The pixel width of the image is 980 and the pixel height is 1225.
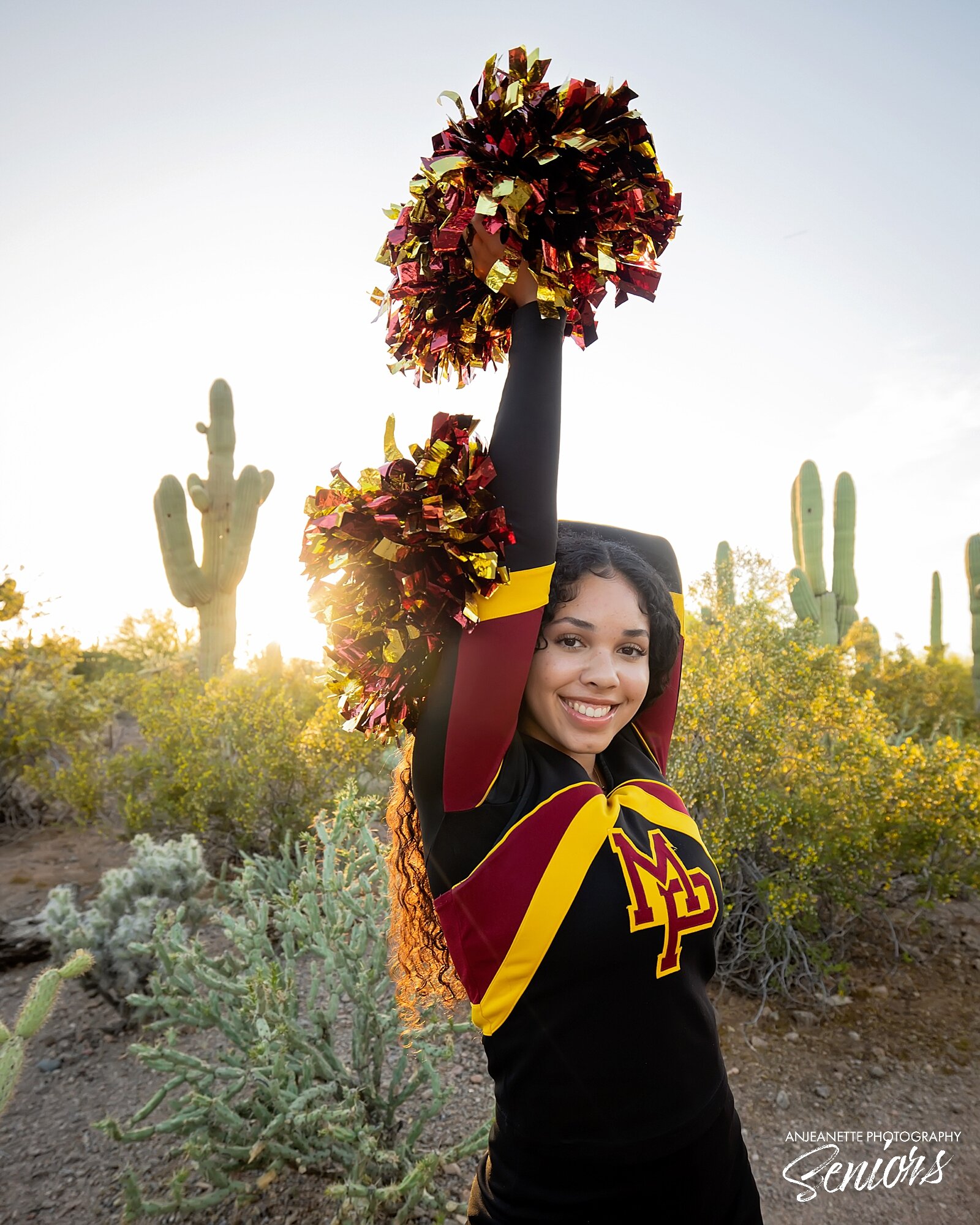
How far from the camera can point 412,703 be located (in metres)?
1.18

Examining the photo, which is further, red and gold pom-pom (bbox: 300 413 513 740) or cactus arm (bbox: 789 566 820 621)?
cactus arm (bbox: 789 566 820 621)

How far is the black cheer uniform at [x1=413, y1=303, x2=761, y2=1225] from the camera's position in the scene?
1.13 meters

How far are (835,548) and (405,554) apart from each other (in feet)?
43.2

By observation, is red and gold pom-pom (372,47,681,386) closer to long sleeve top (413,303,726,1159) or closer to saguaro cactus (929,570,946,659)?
long sleeve top (413,303,726,1159)

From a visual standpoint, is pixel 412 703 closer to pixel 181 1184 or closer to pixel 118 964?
pixel 181 1184

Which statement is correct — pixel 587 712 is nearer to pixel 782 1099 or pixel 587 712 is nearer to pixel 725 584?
pixel 782 1099

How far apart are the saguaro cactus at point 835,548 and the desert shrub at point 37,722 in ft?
36.2

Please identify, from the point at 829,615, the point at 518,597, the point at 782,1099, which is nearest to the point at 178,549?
the point at 782,1099

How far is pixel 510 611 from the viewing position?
112 cm

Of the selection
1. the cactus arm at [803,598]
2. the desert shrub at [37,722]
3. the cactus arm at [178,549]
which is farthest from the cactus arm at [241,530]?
the cactus arm at [803,598]

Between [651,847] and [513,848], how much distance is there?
0.28 m

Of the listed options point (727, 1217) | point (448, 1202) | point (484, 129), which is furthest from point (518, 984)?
point (448, 1202)

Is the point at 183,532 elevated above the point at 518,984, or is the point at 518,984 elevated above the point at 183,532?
the point at 183,532

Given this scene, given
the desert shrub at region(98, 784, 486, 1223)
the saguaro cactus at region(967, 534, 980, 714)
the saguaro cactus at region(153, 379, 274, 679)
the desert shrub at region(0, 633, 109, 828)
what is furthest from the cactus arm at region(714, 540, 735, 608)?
the saguaro cactus at region(967, 534, 980, 714)
